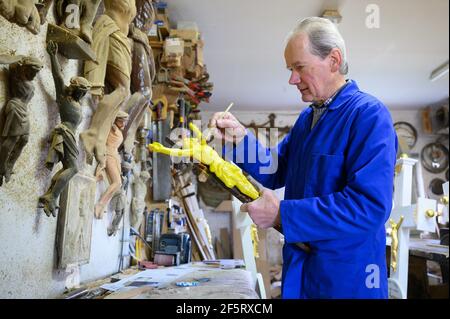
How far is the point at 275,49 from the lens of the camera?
872 millimetres

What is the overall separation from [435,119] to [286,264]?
103cm

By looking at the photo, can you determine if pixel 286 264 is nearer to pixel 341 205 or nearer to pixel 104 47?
pixel 341 205

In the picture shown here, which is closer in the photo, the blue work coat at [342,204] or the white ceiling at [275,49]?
the blue work coat at [342,204]

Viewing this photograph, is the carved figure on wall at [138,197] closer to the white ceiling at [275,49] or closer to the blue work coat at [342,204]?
the white ceiling at [275,49]

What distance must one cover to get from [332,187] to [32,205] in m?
0.47

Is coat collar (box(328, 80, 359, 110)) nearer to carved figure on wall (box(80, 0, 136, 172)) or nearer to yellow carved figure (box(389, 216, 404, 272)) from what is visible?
carved figure on wall (box(80, 0, 136, 172))

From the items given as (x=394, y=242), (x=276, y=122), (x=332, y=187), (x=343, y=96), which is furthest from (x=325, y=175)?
(x=394, y=242)

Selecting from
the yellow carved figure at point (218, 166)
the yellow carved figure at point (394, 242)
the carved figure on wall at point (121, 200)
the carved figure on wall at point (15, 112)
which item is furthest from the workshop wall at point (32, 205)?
the yellow carved figure at point (394, 242)

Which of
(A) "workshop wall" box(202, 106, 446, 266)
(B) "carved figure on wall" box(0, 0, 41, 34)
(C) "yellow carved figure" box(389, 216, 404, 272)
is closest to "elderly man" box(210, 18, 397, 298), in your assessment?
(A) "workshop wall" box(202, 106, 446, 266)

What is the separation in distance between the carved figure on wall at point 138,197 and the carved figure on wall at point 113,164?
0.07 metres

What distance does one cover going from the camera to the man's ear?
55 centimetres

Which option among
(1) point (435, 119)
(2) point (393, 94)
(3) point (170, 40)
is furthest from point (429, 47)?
(3) point (170, 40)

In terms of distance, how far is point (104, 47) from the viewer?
0.74 meters

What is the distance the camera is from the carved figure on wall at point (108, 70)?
0.72 metres
